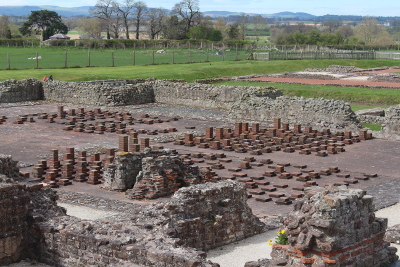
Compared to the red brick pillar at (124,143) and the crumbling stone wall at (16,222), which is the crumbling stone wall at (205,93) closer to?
the red brick pillar at (124,143)

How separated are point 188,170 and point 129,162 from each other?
5.04 ft

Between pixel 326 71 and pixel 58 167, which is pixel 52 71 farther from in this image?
pixel 58 167

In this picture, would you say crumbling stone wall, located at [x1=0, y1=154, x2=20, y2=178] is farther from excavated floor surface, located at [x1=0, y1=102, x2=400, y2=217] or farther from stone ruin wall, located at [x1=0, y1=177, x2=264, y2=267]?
excavated floor surface, located at [x1=0, y1=102, x2=400, y2=217]

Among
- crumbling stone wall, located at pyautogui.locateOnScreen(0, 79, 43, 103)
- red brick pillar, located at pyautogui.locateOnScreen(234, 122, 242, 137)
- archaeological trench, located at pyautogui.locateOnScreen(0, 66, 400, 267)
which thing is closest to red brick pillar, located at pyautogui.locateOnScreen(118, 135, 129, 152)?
archaeological trench, located at pyautogui.locateOnScreen(0, 66, 400, 267)

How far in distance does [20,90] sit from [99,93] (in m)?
4.67

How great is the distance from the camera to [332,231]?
360 inches

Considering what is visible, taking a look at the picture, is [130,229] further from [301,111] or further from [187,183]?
[301,111]

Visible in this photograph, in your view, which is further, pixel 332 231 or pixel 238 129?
pixel 238 129

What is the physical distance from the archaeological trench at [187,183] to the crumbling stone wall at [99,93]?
0.20 ft

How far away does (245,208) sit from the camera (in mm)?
13133

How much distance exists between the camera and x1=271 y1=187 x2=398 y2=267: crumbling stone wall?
9.17m

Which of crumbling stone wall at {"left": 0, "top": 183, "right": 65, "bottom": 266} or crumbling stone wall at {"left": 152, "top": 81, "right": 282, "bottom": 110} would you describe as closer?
crumbling stone wall at {"left": 0, "top": 183, "right": 65, "bottom": 266}

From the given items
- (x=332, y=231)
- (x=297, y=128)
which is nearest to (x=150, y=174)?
(x=332, y=231)

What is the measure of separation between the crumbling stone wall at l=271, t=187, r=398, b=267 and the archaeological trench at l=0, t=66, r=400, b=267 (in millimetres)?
16
